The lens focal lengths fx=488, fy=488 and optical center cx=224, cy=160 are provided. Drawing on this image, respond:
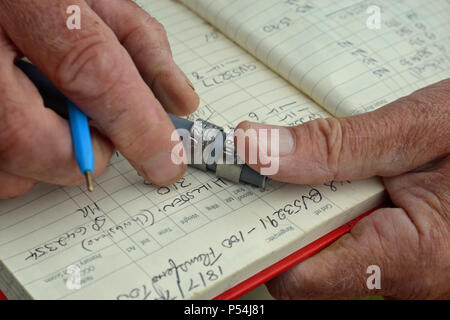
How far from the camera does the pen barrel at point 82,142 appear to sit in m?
0.56

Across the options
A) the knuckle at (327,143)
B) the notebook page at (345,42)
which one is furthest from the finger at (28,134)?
the notebook page at (345,42)

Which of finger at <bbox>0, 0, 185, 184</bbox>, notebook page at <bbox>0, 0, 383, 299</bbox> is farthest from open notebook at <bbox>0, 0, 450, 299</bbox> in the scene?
finger at <bbox>0, 0, 185, 184</bbox>

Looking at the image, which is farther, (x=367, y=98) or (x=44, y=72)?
(x=367, y=98)

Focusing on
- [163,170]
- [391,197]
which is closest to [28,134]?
[163,170]

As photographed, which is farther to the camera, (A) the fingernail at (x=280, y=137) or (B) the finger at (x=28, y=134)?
(A) the fingernail at (x=280, y=137)

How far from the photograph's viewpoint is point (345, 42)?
0.91m

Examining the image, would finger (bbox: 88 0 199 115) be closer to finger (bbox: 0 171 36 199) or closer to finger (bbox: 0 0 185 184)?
finger (bbox: 0 0 185 184)

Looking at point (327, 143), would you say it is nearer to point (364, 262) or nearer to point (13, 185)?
point (364, 262)

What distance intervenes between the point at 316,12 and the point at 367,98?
235 mm

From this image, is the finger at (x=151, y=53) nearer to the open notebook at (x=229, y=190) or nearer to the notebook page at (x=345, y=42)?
the open notebook at (x=229, y=190)

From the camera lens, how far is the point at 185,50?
927 millimetres

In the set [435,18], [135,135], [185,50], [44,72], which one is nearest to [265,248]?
[135,135]

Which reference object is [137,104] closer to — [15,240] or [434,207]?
[15,240]

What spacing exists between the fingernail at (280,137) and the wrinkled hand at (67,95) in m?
0.12
